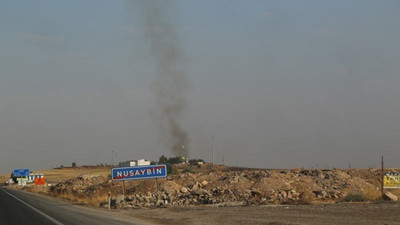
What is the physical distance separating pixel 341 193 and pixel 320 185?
15.6 feet

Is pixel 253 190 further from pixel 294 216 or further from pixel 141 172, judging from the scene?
pixel 294 216

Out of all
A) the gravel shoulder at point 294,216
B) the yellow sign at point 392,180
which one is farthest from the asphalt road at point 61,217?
the yellow sign at point 392,180

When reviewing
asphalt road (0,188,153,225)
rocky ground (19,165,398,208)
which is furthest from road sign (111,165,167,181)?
asphalt road (0,188,153,225)

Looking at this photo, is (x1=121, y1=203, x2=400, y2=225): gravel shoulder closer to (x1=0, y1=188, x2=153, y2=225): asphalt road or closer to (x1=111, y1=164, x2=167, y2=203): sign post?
(x1=0, y1=188, x2=153, y2=225): asphalt road

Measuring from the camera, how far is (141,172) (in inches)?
1679

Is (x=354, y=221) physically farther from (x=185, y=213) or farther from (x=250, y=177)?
(x=250, y=177)

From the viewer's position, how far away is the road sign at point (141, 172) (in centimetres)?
4253

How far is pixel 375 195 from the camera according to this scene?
122ft

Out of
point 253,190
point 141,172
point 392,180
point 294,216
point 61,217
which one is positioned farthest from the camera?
point 141,172

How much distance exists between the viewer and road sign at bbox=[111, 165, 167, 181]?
140 feet

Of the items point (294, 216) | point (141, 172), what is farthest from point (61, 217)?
point (141, 172)

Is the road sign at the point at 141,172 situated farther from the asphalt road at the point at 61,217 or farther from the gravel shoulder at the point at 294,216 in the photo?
the gravel shoulder at the point at 294,216

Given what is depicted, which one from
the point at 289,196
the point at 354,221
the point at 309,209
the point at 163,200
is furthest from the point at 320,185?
the point at 354,221

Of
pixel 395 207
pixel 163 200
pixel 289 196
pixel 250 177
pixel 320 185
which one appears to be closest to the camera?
pixel 395 207
